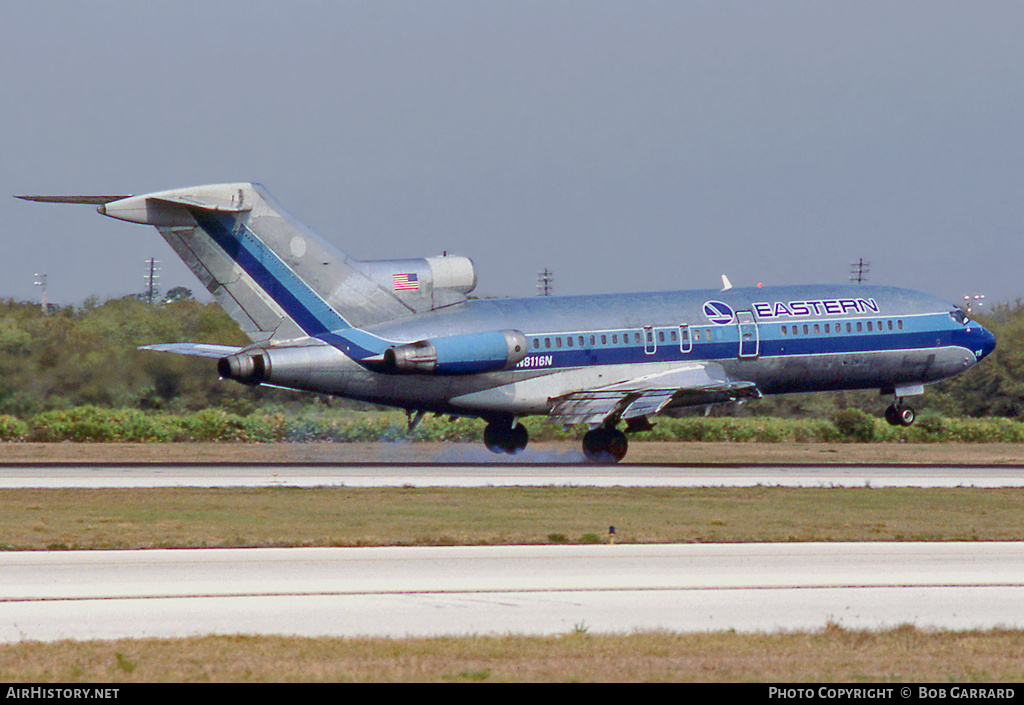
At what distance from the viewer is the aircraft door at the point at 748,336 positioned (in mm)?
41594

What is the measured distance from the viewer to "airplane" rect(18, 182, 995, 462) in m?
36.8

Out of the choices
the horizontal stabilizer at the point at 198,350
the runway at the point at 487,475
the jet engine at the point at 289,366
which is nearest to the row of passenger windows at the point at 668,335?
the runway at the point at 487,475

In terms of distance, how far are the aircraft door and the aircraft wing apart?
1.60m

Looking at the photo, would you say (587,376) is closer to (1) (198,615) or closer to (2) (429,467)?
(2) (429,467)

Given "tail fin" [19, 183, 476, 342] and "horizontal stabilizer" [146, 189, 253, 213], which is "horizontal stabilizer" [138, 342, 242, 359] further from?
"horizontal stabilizer" [146, 189, 253, 213]

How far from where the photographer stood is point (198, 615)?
15.0 metres

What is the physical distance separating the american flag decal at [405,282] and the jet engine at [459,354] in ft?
5.79

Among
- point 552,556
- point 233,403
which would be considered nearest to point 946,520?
point 552,556

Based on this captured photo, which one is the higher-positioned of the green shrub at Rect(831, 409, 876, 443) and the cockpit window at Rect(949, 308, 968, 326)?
the cockpit window at Rect(949, 308, 968, 326)

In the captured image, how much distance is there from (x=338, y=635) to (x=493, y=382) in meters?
26.0

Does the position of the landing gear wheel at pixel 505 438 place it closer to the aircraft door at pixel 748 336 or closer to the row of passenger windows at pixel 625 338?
the row of passenger windows at pixel 625 338

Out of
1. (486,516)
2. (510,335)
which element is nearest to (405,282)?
(510,335)

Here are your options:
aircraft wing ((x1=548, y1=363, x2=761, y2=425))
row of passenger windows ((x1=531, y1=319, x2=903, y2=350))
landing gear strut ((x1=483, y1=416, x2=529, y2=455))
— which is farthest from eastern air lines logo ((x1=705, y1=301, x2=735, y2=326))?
landing gear strut ((x1=483, y1=416, x2=529, y2=455))

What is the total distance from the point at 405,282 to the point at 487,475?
7.26 m
